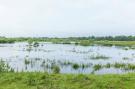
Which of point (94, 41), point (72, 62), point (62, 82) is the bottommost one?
point (94, 41)

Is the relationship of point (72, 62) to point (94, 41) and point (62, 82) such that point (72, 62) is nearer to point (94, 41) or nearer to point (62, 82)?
point (62, 82)

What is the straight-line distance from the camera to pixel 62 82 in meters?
14.6

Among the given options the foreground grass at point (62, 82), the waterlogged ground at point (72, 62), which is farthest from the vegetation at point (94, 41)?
the foreground grass at point (62, 82)

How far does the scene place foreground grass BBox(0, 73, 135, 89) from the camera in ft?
45.6

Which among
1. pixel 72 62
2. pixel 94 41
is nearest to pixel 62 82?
pixel 72 62

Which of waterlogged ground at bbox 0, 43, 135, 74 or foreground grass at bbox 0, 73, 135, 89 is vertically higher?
foreground grass at bbox 0, 73, 135, 89

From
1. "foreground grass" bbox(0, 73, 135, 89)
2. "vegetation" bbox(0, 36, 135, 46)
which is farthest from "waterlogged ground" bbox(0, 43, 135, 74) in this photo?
"vegetation" bbox(0, 36, 135, 46)

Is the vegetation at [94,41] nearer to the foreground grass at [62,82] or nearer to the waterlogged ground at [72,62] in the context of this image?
the waterlogged ground at [72,62]

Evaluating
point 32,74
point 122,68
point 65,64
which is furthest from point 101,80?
point 65,64

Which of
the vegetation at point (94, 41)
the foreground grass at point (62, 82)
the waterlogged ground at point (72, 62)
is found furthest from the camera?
the vegetation at point (94, 41)

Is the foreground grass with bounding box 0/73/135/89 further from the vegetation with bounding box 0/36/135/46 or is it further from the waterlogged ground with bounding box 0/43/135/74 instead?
the vegetation with bounding box 0/36/135/46

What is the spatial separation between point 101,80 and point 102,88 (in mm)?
1176

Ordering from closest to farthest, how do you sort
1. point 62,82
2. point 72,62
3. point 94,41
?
point 62,82
point 72,62
point 94,41

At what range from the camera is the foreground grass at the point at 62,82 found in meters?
13.9
